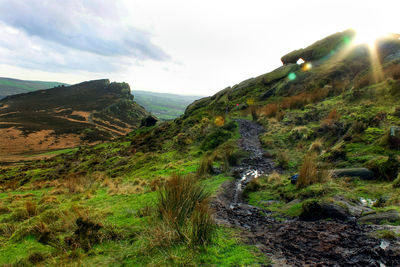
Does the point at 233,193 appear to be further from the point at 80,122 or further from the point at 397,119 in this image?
the point at 80,122

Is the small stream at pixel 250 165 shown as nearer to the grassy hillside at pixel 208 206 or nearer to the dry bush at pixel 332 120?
the grassy hillside at pixel 208 206

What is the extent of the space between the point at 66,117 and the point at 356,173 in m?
110

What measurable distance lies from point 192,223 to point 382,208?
4537mm

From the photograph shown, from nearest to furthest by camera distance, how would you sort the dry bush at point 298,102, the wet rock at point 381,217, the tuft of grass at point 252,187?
the wet rock at point 381,217
the tuft of grass at point 252,187
the dry bush at point 298,102

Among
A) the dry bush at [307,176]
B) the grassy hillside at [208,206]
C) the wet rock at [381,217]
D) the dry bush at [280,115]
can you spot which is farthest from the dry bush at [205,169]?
the dry bush at [280,115]

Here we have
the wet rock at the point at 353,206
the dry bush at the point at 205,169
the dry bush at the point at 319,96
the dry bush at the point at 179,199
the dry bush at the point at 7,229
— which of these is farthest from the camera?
the dry bush at the point at 319,96

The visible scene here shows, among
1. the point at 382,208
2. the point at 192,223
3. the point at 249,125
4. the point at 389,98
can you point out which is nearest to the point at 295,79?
the point at 249,125

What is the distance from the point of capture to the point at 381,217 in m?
4.51

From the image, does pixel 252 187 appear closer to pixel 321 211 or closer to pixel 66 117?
pixel 321 211

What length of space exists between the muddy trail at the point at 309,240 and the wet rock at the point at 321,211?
26 cm

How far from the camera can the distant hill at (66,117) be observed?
223ft

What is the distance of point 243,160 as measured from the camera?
43.3 feet

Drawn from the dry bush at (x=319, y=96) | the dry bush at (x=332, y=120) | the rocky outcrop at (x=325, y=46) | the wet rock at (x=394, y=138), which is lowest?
the wet rock at (x=394, y=138)

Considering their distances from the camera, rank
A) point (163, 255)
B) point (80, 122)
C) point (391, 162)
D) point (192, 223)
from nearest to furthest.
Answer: point (163, 255)
point (192, 223)
point (391, 162)
point (80, 122)
